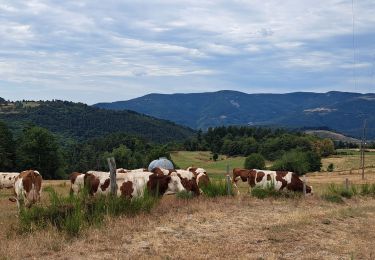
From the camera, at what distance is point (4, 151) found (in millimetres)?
73062

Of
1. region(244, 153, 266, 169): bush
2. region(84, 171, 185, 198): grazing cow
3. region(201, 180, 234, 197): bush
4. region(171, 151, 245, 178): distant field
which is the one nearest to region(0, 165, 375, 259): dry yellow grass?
region(84, 171, 185, 198): grazing cow

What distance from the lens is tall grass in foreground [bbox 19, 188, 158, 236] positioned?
12.7 metres

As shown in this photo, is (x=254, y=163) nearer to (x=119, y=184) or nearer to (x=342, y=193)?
(x=342, y=193)

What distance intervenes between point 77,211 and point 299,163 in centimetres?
9945

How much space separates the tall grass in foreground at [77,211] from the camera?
12.7 metres

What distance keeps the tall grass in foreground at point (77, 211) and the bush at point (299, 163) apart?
94.9 metres

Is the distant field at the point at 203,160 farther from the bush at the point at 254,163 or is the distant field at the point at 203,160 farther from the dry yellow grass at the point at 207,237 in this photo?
the dry yellow grass at the point at 207,237

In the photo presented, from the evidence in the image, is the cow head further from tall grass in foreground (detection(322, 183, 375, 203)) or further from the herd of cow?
tall grass in foreground (detection(322, 183, 375, 203))

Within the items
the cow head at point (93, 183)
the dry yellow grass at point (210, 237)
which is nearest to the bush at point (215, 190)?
the dry yellow grass at point (210, 237)

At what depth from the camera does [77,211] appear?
43.3ft

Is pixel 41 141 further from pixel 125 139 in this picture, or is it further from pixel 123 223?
pixel 125 139

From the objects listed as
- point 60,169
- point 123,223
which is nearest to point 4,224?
point 123,223

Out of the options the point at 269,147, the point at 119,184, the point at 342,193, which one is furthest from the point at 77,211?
the point at 269,147

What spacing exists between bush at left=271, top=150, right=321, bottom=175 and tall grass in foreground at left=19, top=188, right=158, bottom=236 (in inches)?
→ 3737
